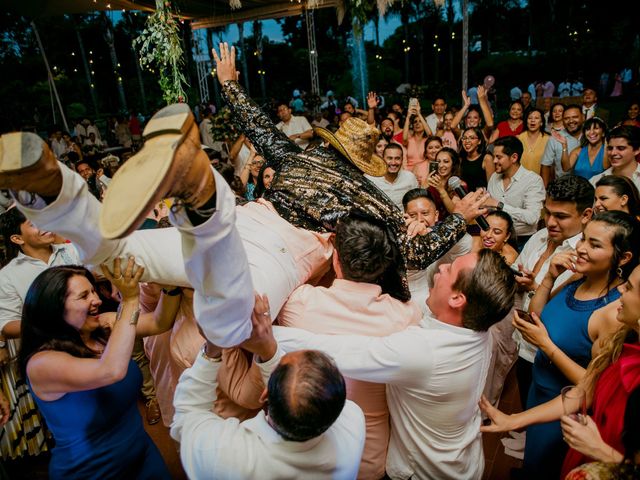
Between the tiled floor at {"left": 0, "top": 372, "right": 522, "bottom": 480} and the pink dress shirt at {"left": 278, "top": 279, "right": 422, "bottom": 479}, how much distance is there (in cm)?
123

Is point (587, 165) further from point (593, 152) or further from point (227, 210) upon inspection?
point (227, 210)

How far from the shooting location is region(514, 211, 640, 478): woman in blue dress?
1.81 meters

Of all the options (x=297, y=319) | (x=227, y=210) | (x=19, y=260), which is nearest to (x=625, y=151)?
(x=297, y=319)

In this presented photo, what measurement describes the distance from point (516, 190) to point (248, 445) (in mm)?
3376

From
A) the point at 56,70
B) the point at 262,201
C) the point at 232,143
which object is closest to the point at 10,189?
the point at 262,201

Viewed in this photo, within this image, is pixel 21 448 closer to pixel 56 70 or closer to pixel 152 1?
pixel 152 1

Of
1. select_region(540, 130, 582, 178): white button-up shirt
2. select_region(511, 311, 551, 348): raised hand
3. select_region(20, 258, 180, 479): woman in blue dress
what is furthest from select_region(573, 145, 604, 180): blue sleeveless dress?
select_region(20, 258, 180, 479): woman in blue dress

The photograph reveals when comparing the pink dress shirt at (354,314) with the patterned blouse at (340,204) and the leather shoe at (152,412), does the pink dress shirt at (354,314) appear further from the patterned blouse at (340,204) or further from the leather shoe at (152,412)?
the leather shoe at (152,412)

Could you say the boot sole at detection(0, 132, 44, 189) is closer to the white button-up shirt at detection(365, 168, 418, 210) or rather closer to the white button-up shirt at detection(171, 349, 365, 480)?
the white button-up shirt at detection(171, 349, 365, 480)

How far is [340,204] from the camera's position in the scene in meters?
1.98

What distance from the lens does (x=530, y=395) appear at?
2.12 m

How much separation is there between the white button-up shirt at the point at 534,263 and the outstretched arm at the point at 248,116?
1545 millimetres

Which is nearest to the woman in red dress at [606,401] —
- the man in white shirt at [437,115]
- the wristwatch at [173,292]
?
the wristwatch at [173,292]

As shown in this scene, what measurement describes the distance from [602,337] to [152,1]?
5.80 m
